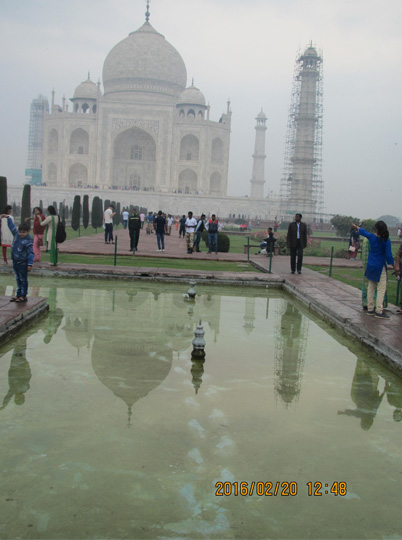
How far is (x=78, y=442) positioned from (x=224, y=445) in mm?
615

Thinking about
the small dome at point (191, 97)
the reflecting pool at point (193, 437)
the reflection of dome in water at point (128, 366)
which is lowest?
the reflecting pool at point (193, 437)

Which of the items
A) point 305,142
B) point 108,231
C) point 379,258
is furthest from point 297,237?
point 305,142

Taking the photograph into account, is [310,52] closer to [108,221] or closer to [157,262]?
[108,221]

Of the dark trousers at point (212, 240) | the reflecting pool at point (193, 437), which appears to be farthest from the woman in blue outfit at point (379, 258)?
the dark trousers at point (212, 240)

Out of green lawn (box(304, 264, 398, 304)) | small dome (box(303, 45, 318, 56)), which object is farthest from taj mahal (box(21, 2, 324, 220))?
green lawn (box(304, 264, 398, 304))

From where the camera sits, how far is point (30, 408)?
2727 mm

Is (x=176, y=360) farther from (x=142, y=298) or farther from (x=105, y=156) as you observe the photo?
(x=105, y=156)

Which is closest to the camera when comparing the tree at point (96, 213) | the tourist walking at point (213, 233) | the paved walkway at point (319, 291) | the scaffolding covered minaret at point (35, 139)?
the paved walkway at point (319, 291)

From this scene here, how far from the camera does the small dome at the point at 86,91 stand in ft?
155

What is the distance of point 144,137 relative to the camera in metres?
46.8

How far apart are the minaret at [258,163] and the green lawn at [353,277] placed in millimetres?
42744

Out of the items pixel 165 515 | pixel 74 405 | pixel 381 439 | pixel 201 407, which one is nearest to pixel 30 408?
pixel 74 405

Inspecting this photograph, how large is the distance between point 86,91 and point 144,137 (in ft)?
20.8

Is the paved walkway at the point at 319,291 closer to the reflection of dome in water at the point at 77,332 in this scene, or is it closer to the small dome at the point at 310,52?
the reflection of dome in water at the point at 77,332
